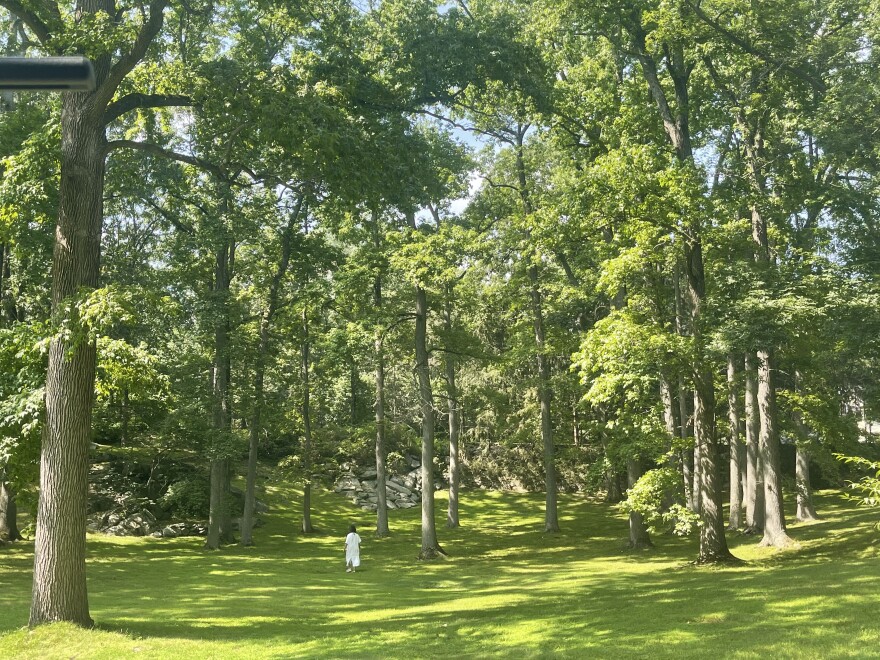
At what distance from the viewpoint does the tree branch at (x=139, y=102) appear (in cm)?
1133

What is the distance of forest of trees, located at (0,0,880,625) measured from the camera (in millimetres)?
10977

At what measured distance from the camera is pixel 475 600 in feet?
48.2

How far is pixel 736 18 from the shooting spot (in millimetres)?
20266

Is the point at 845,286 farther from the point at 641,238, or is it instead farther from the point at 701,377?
the point at 641,238

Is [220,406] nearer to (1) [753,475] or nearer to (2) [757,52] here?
(1) [753,475]

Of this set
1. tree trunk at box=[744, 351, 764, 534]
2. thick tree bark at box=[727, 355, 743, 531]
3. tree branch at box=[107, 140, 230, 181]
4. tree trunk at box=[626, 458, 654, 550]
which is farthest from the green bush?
tree trunk at box=[744, 351, 764, 534]

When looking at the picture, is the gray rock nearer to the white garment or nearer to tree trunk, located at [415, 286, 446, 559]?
tree trunk, located at [415, 286, 446, 559]

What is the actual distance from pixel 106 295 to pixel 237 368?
22076 mm

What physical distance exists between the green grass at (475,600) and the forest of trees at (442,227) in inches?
54.9

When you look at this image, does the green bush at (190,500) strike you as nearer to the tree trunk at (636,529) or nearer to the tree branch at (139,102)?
the tree trunk at (636,529)

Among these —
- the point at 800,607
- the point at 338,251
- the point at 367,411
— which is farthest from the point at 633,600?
the point at 367,411

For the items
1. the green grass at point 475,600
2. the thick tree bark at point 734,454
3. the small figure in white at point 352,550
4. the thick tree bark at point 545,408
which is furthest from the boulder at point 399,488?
the small figure in white at point 352,550

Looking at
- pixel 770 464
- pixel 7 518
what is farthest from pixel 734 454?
pixel 7 518

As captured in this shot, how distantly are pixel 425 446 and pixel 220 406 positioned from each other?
7940 millimetres
